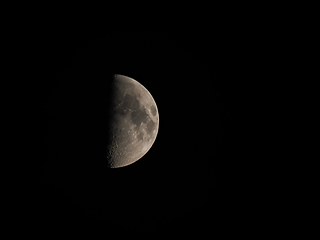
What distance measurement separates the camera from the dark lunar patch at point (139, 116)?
2.95 metres

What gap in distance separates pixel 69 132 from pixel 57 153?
1.10ft

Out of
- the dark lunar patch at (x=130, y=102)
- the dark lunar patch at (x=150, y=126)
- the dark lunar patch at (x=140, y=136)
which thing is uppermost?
the dark lunar patch at (x=130, y=102)

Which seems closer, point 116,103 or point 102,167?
point 116,103

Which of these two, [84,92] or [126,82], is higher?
[126,82]

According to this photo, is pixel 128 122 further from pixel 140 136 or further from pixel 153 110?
pixel 153 110

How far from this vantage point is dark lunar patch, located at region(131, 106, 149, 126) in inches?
116

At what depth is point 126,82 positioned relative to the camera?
3.16 m

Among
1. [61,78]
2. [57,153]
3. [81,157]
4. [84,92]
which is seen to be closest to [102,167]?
[81,157]

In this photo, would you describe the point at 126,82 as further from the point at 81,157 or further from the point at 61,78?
the point at 81,157

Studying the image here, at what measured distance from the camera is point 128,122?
9.61 ft

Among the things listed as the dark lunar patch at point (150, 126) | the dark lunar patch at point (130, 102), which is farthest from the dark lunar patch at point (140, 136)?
the dark lunar patch at point (130, 102)

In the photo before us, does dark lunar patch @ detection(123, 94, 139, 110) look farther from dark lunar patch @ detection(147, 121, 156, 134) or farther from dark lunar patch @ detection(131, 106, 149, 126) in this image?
dark lunar patch @ detection(147, 121, 156, 134)

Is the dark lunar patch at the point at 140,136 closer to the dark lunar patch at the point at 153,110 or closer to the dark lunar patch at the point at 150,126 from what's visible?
the dark lunar patch at the point at 150,126

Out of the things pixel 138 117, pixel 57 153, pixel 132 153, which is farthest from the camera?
pixel 132 153
